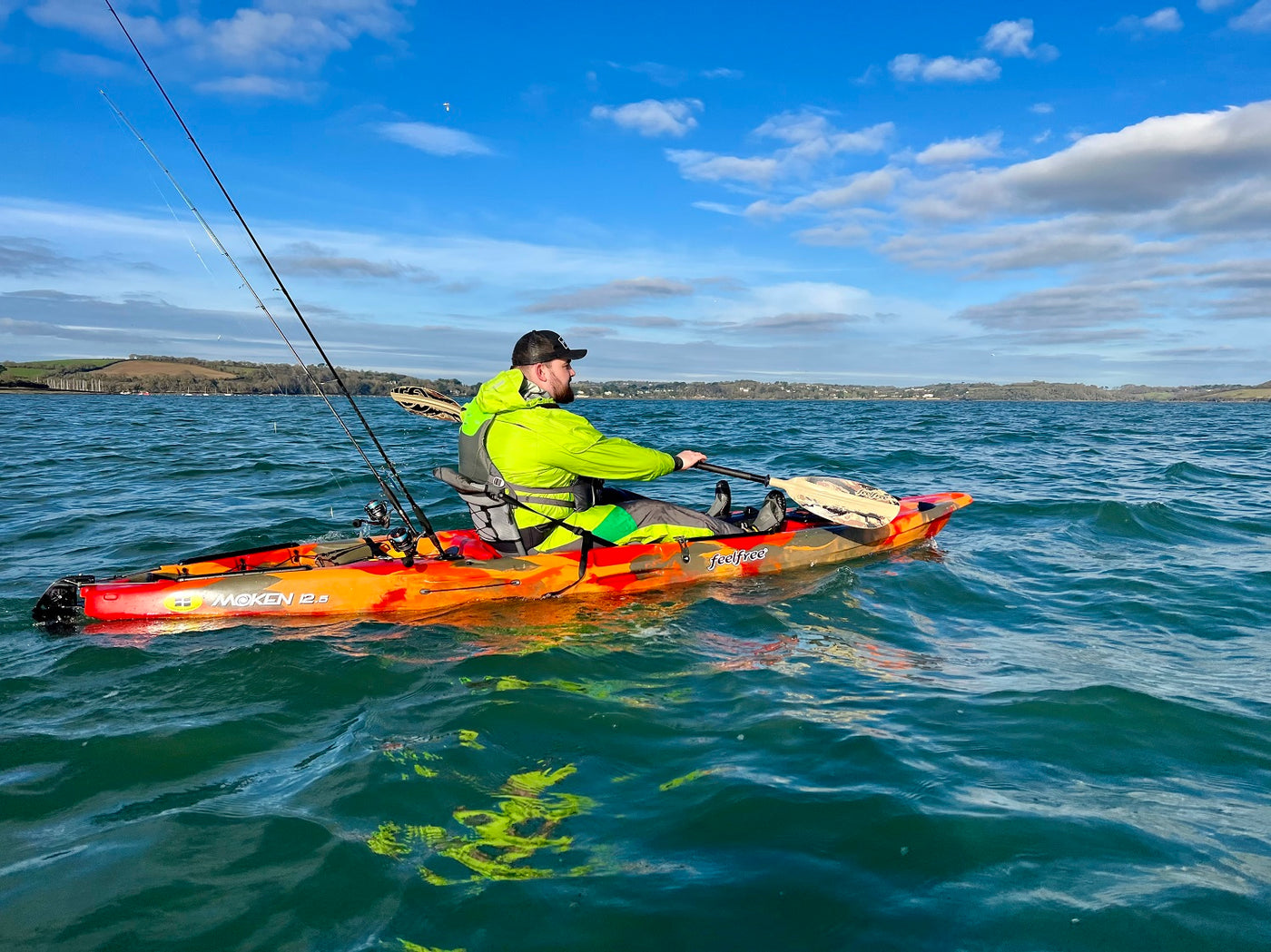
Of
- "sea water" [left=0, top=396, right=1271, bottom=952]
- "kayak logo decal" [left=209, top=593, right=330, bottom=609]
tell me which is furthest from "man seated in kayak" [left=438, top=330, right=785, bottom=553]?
"kayak logo decal" [left=209, top=593, right=330, bottom=609]

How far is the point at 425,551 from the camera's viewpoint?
803 cm

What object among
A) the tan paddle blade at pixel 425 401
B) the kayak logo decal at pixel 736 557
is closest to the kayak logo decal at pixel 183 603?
the tan paddle blade at pixel 425 401

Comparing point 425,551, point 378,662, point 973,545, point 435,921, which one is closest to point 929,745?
point 435,921

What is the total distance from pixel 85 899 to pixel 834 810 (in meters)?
3.37

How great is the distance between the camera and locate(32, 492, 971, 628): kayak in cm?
663

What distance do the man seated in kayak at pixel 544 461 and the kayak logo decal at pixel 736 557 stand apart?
69 cm

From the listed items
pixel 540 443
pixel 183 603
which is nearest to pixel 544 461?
pixel 540 443

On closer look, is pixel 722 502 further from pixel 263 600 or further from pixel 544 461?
pixel 263 600

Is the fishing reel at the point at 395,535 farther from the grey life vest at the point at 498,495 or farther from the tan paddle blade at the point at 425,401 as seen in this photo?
the tan paddle blade at the point at 425,401

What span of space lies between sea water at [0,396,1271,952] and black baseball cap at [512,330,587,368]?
8.06ft

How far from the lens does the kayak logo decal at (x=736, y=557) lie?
8.45m

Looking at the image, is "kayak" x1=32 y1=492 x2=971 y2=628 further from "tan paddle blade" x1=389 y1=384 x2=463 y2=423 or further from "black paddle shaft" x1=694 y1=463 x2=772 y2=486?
"tan paddle blade" x1=389 y1=384 x2=463 y2=423

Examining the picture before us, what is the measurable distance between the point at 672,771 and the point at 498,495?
3947 millimetres

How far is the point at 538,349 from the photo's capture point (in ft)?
23.6
